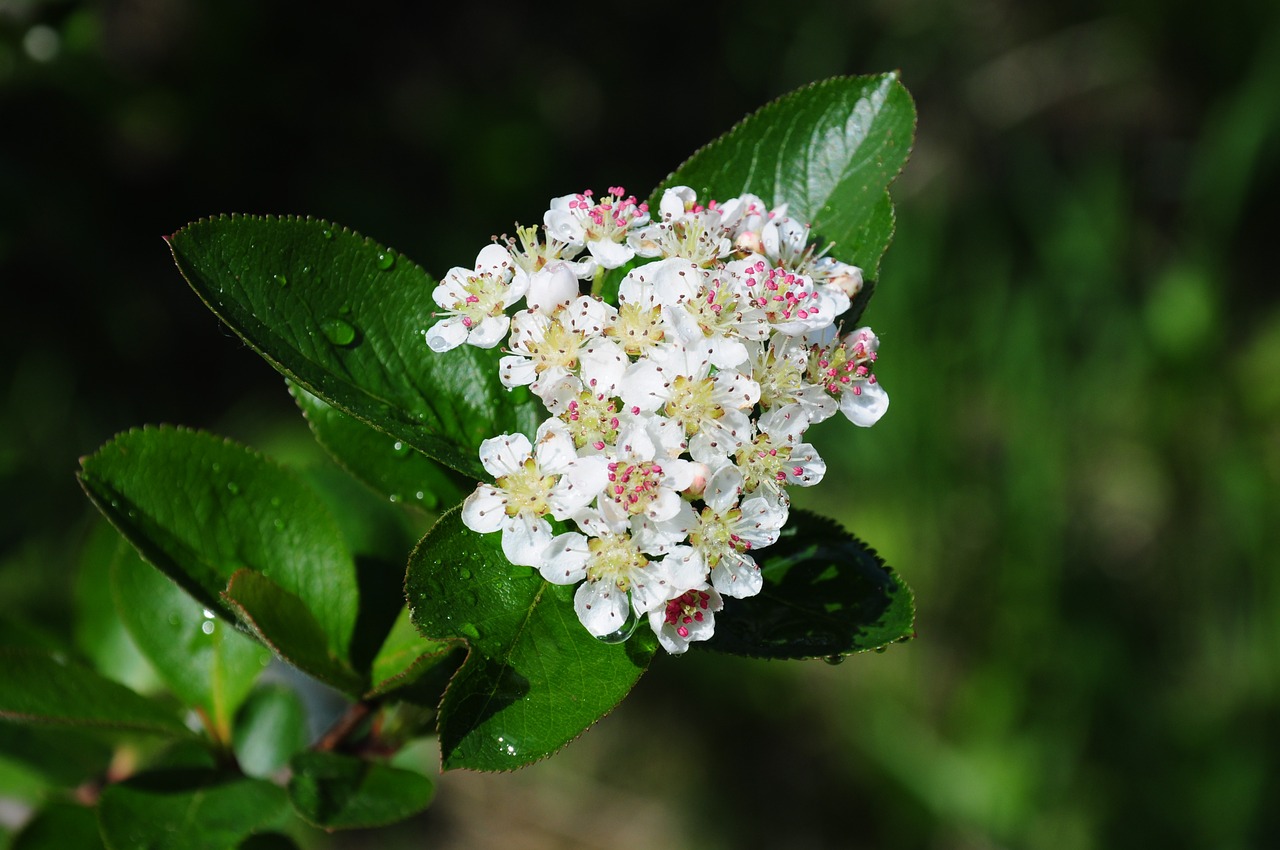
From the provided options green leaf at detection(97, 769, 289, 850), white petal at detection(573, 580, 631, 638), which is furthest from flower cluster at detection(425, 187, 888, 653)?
green leaf at detection(97, 769, 289, 850)

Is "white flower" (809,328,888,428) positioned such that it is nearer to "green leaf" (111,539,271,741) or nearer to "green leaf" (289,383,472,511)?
"green leaf" (289,383,472,511)

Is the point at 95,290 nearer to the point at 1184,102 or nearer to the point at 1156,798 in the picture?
the point at 1156,798

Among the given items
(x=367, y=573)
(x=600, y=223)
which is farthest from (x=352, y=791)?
(x=600, y=223)

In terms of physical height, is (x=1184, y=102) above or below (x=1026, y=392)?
above

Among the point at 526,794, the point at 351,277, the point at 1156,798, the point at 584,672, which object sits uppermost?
the point at 351,277

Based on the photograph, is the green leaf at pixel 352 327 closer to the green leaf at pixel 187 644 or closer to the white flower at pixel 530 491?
the white flower at pixel 530 491

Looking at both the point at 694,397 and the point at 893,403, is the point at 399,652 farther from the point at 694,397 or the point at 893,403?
the point at 893,403

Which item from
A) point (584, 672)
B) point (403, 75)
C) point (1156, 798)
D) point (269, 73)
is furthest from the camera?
point (403, 75)

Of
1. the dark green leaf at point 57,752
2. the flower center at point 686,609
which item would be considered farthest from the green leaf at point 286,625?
the dark green leaf at point 57,752

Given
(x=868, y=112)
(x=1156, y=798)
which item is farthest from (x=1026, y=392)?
(x=868, y=112)
